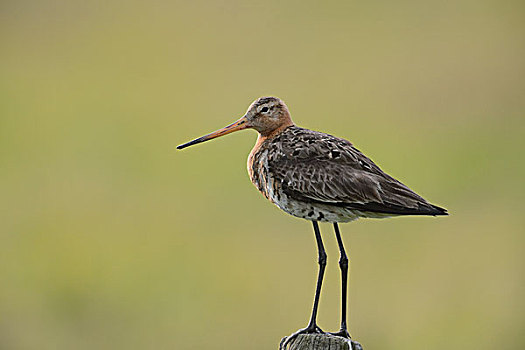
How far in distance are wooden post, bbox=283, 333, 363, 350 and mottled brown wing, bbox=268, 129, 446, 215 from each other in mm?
1116

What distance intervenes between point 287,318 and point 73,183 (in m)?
6.80

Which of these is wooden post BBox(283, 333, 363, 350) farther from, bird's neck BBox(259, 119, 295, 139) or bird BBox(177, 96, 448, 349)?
bird's neck BBox(259, 119, 295, 139)

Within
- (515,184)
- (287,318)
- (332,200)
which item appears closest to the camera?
(332,200)

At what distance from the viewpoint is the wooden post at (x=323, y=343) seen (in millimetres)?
5348

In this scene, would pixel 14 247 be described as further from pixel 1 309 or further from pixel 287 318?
pixel 287 318

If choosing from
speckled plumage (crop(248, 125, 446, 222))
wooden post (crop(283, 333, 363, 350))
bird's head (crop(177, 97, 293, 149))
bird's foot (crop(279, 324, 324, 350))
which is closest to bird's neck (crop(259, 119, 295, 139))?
bird's head (crop(177, 97, 293, 149))

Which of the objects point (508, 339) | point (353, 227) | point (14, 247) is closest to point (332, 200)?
point (508, 339)

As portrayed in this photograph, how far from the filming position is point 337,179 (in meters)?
6.46

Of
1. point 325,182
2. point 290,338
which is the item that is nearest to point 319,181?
point 325,182

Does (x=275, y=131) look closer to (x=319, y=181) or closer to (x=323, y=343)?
(x=319, y=181)

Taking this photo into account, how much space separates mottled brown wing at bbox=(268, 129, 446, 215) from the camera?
6.18m

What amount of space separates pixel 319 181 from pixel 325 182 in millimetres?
45

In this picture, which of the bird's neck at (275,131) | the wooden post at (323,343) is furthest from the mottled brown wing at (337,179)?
the wooden post at (323,343)

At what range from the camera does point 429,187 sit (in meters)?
16.7
